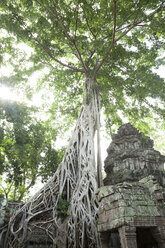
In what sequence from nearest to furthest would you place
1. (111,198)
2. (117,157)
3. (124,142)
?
(111,198) → (117,157) → (124,142)

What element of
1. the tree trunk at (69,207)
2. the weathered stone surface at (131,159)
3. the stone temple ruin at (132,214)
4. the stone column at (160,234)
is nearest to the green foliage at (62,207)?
the tree trunk at (69,207)

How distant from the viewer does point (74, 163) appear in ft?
18.0

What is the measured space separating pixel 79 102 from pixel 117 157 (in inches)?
153

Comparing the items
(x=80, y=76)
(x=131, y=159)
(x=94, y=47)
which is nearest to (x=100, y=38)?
(x=94, y=47)

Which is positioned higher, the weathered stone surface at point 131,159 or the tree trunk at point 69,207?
the weathered stone surface at point 131,159

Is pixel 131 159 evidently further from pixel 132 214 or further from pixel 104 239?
pixel 132 214

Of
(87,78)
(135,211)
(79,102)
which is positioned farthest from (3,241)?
(79,102)

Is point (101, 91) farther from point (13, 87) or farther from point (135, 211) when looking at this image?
point (135, 211)

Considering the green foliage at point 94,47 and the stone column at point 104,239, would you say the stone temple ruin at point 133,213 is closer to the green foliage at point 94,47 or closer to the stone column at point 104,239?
the stone column at point 104,239

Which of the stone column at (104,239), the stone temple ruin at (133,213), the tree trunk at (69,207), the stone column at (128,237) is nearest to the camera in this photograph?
the stone column at (128,237)

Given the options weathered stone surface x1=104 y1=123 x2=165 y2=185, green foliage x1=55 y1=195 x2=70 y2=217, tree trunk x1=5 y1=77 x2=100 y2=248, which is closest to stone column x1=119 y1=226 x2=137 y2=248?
tree trunk x1=5 y1=77 x2=100 y2=248

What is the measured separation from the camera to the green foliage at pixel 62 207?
4.38 m

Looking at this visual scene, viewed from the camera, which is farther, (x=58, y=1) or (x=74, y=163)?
(x=58, y=1)

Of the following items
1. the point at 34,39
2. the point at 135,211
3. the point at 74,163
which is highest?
the point at 34,39
